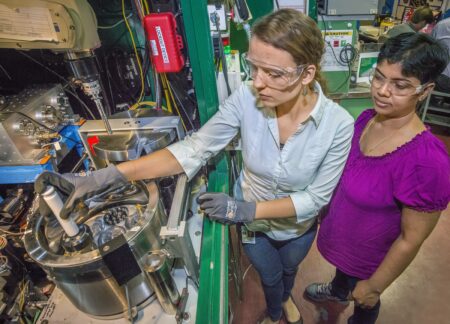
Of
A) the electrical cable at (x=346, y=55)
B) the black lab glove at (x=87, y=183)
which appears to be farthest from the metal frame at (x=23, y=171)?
the electrical cable at (x=346, y=55)

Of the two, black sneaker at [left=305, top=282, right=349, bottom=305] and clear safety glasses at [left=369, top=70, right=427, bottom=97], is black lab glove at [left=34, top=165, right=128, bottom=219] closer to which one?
clear safety glasses at [left=369, top=70, right=427, bottom=97]

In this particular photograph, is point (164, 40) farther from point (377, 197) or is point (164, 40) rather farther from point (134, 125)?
point (377, 197)

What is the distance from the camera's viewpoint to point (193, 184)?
4.19ft

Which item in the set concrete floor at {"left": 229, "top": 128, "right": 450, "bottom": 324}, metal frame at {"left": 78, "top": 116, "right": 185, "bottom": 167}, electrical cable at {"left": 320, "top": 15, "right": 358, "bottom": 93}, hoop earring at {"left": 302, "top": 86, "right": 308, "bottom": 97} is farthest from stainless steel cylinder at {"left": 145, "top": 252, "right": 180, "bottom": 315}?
electrical cable at {"left": 320, "top": 15, "right": 358, "bottom": 93}

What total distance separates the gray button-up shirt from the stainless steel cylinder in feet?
1.15

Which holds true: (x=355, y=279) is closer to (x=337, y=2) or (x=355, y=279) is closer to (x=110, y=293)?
(x=110, y=293)

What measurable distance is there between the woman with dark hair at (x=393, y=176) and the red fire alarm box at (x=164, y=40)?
783mm

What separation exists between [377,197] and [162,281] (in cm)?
84

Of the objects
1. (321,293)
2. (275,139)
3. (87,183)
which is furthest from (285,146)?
(321,293)

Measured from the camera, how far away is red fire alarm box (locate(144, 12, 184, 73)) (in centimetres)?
104

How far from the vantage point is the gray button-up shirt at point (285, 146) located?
97cm

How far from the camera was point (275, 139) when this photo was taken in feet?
3.30

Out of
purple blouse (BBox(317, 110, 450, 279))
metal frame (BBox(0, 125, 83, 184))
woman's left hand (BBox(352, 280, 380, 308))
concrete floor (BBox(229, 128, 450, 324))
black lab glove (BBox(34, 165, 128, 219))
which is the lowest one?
concrete floor (BBox(229, 128, 450, 324))

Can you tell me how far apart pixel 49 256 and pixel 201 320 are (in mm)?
→ 431
